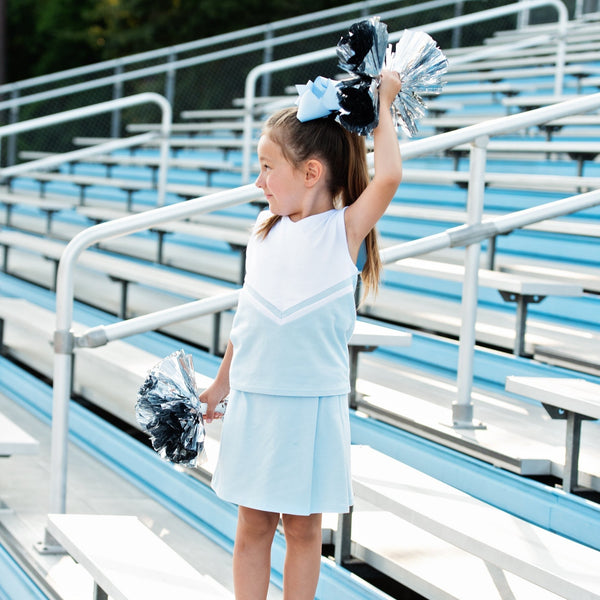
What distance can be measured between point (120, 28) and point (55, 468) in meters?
15.5

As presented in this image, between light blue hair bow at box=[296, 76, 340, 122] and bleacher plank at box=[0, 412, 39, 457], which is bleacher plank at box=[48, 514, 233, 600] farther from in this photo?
light blue hair bow at box=[296, 76, 340, 122]

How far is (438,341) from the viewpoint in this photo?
3381mm

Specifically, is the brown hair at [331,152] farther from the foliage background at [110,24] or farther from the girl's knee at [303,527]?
the foliage background at [110,24]

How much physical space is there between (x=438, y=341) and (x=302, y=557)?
1.82 m

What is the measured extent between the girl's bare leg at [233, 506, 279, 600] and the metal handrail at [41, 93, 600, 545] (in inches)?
34.4

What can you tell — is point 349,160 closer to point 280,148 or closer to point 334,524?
point 280,148

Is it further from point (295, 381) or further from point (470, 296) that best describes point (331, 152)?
point (470, 296)

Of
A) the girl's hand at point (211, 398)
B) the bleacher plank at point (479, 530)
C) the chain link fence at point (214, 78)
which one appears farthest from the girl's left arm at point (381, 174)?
the chain link fence at point (214, 78)

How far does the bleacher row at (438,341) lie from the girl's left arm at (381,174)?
0.26 m

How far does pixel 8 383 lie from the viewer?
13.6 ft

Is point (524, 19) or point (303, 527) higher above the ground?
point (524, 19)

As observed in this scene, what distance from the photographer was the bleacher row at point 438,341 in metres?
1.95

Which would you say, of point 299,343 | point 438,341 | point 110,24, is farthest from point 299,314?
point 110,24

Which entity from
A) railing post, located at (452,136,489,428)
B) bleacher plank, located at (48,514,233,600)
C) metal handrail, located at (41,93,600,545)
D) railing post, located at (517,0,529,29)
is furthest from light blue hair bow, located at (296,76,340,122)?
railing post, located at (517,0,529,29)
